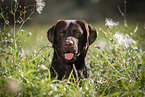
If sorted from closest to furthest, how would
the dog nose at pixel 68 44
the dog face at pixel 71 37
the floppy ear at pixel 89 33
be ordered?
the dog nose at pixel 68 44
the dog face at pixel 71 37
the floppy ear at pixel 89 33

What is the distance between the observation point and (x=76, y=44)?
3.26 metres

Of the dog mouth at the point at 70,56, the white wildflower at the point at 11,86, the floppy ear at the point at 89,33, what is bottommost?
the white wildflower at the point at 11,86

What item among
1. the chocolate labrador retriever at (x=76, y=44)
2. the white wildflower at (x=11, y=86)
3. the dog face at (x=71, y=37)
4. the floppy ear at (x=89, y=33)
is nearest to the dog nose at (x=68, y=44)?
the dog face at (x=71, y=37)

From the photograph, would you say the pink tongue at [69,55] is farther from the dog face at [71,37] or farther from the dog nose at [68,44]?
the dog nose at [68,44]

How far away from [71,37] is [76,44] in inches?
5.5

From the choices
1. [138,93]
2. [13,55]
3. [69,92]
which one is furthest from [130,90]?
[13,55]

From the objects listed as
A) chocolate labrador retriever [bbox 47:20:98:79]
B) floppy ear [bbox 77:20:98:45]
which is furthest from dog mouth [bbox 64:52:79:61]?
floppy ear [bbox 77:20:98:45]

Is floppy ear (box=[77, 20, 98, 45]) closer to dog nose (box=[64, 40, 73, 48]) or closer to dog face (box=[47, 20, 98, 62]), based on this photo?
dog face (box=[47, 20, 98, 62])

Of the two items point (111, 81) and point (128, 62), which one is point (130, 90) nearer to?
point (111, 81)

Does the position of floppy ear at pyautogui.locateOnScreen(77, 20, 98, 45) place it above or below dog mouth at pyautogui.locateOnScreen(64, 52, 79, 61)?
above

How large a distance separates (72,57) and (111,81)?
71 cm

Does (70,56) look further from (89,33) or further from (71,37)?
(89,33)

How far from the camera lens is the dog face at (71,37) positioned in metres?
3.25

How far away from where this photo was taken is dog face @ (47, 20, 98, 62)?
3.25m
